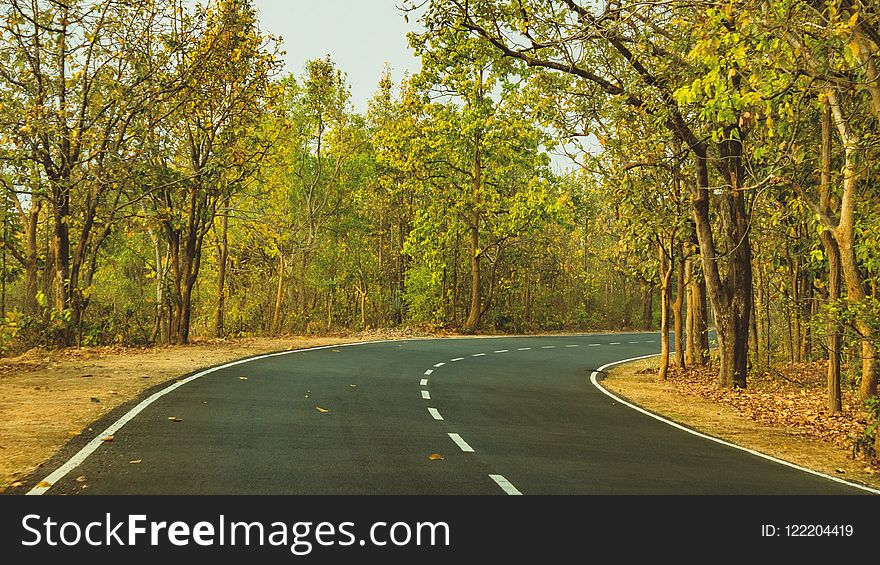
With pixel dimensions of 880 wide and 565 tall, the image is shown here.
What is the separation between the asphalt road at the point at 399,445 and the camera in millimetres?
7496

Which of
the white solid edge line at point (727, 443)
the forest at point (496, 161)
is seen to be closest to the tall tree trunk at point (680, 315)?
the forest at point (496, 161)

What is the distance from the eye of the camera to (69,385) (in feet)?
45.8

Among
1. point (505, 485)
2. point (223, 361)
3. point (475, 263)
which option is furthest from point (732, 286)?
point (475, 263)

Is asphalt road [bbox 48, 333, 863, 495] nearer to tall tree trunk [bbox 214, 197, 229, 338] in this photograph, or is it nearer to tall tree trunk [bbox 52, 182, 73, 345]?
tall tree trunk [bbox 52, 182, 73, 345]

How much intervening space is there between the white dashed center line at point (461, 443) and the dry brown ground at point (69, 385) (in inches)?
173

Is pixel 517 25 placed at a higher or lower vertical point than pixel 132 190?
higher

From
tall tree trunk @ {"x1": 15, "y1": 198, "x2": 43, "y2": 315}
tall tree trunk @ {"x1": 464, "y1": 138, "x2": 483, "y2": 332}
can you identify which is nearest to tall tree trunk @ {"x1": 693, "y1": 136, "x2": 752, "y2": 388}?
tall tree trunk @ {"x1": 15, "y1": 198, "x2": 43, "y2": 315}

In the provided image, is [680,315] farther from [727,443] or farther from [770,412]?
[727,443]

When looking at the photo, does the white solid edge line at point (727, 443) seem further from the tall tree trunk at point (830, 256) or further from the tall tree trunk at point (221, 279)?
the tall tree trunk at point (221, 279)
